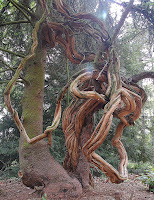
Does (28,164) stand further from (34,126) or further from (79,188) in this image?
(79,188)

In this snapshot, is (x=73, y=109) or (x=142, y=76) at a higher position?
(x=142, y=76)

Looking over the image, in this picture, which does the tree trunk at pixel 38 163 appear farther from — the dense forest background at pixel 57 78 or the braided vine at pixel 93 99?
the dense forest background at pixel 57 78

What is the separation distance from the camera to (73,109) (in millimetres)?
2373

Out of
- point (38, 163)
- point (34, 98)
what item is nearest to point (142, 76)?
point (34, 98)

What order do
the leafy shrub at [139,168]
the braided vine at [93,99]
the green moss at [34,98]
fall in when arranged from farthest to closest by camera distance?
the leafy shrub at [139,168]
the green moss at [34,98]
the braided vine at [93,99]

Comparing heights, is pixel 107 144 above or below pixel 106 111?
below

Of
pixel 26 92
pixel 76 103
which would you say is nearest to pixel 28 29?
pixel 26 92

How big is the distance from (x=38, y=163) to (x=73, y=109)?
0.83 meters

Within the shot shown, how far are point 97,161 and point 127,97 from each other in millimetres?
833

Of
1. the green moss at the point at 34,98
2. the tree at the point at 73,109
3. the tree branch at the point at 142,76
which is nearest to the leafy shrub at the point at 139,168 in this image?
the tree at the point at 73,109

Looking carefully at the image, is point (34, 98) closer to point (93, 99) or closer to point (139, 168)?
point (93, 99)

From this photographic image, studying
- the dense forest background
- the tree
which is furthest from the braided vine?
the dense forest background

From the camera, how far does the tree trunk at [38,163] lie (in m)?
1.98

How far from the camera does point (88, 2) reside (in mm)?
3457
